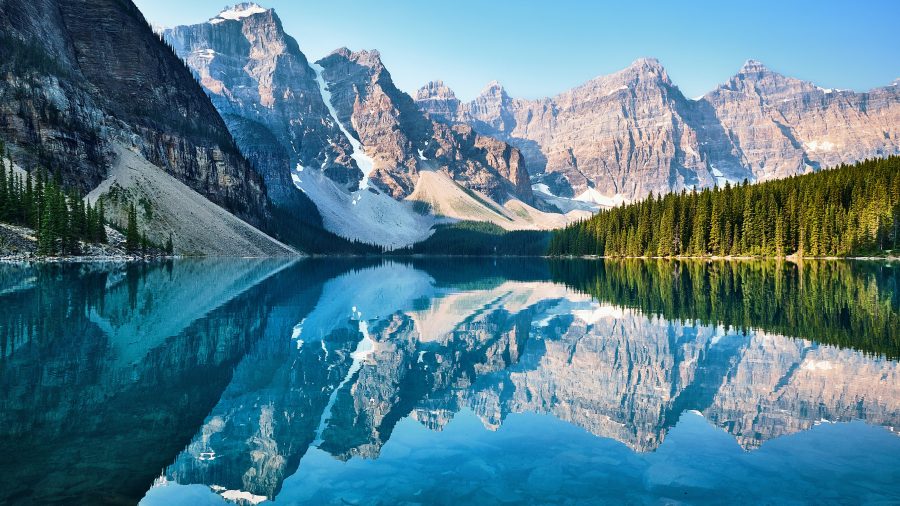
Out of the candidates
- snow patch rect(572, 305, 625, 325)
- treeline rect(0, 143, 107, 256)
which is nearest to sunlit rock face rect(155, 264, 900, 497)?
snow patch rect(572, 305, 625, 325)

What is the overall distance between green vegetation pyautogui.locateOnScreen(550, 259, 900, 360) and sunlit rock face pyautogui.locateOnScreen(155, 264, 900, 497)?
2.41 meters

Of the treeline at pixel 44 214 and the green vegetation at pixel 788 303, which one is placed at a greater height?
the treeline at pixel 44 214

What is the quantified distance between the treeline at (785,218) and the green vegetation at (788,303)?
1373 inches

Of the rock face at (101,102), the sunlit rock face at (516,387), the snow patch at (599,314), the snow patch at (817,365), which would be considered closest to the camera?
the sunlit rock face at (516,387)

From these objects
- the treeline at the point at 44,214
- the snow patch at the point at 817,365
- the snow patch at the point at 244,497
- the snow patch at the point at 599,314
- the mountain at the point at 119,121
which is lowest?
the snow patch at the point at 244,497

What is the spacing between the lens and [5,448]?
36.0 feet

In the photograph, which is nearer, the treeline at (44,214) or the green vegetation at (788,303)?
the green vegetation at (788,303)

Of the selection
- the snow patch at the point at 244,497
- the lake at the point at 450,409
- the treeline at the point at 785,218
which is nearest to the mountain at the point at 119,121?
the treeline at the point at 785,218

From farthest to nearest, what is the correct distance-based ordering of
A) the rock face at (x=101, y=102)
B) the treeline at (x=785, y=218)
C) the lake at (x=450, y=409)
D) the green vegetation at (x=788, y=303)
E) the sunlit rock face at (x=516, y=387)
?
the rock face at (x=101, y=102), the treeline at (x=785, y=218), the green vegetation at (x=788, y=303), the sunlit rock face at (x=516, y=387), the lake at (x=450, y=409)

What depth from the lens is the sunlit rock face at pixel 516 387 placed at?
42.5 ft

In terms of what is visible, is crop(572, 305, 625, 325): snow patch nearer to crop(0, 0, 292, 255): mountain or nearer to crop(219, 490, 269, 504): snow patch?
crop(219, 490, 269, 504): snow patch

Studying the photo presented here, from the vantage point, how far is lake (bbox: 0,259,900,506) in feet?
34.3

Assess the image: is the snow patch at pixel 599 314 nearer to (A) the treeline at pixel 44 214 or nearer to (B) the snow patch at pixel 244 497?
(B) the snow patch at pixel 244 497

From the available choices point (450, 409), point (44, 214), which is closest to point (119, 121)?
point (44, 214)
